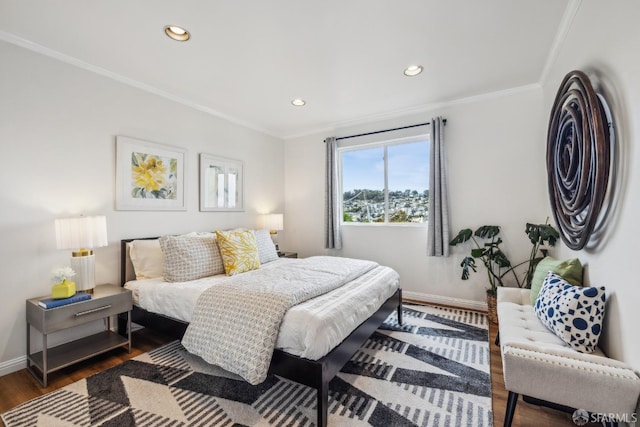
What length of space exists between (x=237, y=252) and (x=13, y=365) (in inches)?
74.4

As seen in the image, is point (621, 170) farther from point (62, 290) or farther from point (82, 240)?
point (62, 290)

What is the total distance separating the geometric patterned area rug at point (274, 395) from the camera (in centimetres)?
171

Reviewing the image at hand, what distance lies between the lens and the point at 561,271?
197 centimetres

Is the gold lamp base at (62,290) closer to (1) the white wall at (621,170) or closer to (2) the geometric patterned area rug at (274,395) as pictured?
(2) the geometric patterned area rug at (274,395)

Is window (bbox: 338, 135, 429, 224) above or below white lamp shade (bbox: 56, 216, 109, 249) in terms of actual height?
above

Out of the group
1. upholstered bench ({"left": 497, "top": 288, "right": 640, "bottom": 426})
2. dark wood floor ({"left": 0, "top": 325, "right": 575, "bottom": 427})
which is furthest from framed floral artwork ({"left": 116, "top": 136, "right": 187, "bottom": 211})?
upholstered bench ({"left": 497, "top": 288, "right": 640, "bottom": 426})

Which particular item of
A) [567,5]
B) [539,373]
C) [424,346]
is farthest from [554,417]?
[567,5]

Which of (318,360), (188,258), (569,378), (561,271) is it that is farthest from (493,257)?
(188,258)

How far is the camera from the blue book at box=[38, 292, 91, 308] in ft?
6.91

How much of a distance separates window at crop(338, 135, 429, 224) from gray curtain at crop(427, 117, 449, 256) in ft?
0.81

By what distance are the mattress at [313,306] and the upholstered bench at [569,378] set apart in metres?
0.93

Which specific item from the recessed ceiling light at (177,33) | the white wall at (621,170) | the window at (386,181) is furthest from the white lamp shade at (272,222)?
the white wall at (621,170)

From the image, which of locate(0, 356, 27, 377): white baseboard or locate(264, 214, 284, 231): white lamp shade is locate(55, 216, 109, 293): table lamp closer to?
locate(0, 356, 27, 377): white baseboard

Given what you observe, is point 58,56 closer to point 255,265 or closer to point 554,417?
A: point 255,265
